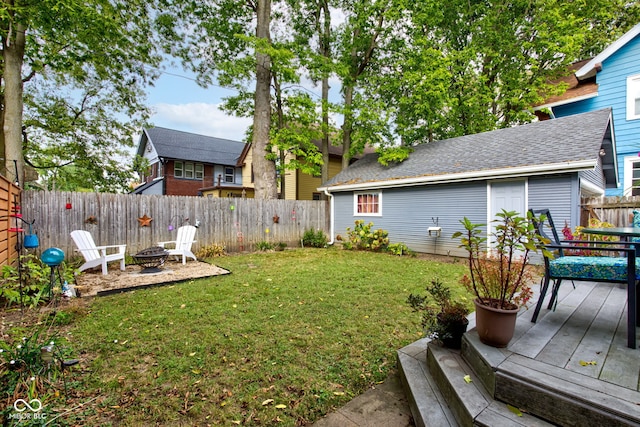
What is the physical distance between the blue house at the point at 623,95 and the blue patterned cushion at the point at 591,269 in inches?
344

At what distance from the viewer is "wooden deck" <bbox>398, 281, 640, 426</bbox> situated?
1354 millimetres

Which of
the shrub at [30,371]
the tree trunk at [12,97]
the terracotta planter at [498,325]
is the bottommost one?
the shrub at [30,371]

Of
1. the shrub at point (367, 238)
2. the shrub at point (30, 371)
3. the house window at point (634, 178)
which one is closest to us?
the shrub at point (30, 371)

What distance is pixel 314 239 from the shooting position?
1059 cm

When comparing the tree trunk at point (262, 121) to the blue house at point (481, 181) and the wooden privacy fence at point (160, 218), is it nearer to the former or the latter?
the wooden privacy fence at point (160, 218)

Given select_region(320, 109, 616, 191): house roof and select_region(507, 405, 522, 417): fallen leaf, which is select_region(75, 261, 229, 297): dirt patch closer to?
select_region(507, 405, 522, 417): fallen leaf

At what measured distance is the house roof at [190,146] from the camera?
1891cm

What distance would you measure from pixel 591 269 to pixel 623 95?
1039 centimetres

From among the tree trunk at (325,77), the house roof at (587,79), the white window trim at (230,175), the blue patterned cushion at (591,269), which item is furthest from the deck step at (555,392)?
the white window trim at (230,175)

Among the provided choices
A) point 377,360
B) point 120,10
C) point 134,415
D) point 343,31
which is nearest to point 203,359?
point 134,415

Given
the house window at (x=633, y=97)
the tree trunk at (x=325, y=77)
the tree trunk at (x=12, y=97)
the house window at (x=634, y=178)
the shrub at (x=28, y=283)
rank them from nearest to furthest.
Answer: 1. the shrub at (x=28, y=283)
2. the tree trunk at (x=12, y=97)
3. the house window at (x=633, y=97)
4. the house window at (x=634, y=178)
5. the tree trunk at (x=325, y=77)

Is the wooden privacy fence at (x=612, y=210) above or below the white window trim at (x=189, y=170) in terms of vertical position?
below

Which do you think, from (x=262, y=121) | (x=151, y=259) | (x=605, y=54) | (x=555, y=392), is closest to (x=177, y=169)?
(x=262, y=121)

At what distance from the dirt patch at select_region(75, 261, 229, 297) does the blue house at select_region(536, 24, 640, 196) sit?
38.8 feet
